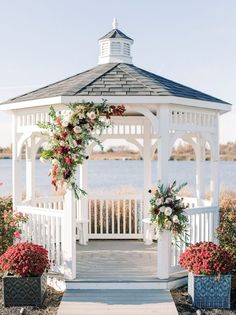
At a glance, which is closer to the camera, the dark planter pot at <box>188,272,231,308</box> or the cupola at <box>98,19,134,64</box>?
the dark planter pot at <box>188,272,231,308</box>

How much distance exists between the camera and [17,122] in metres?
7.93

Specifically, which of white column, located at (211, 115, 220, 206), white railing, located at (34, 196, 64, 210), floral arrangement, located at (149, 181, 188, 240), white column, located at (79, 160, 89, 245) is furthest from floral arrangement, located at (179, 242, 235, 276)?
white railing, located at (34, 196, 64, 210)

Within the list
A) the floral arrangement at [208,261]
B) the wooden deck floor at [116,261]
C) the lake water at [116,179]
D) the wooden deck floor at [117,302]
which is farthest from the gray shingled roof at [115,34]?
the lake water at [116,179]

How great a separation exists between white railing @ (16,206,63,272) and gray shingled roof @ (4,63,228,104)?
1758 mm

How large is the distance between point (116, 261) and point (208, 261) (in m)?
2.07

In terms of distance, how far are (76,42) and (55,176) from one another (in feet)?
13.9

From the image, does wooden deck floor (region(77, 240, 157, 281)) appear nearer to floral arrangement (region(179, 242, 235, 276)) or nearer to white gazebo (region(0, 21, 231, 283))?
white gazebo (region(0, 21, 231, 283))

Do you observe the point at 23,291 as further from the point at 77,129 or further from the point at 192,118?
the point at 192,118

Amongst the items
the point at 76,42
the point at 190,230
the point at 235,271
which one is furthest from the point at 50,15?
the point at 235,271

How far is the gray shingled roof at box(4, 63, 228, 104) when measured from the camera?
6879 millimetres

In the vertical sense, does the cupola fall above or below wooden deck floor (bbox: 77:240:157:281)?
above

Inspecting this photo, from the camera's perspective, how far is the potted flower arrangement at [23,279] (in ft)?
20.7

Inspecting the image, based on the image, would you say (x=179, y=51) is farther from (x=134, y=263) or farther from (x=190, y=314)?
(x=190, y=314)

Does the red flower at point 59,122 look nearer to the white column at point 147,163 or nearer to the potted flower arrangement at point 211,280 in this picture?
the potted flower arrangement at point 211,280
